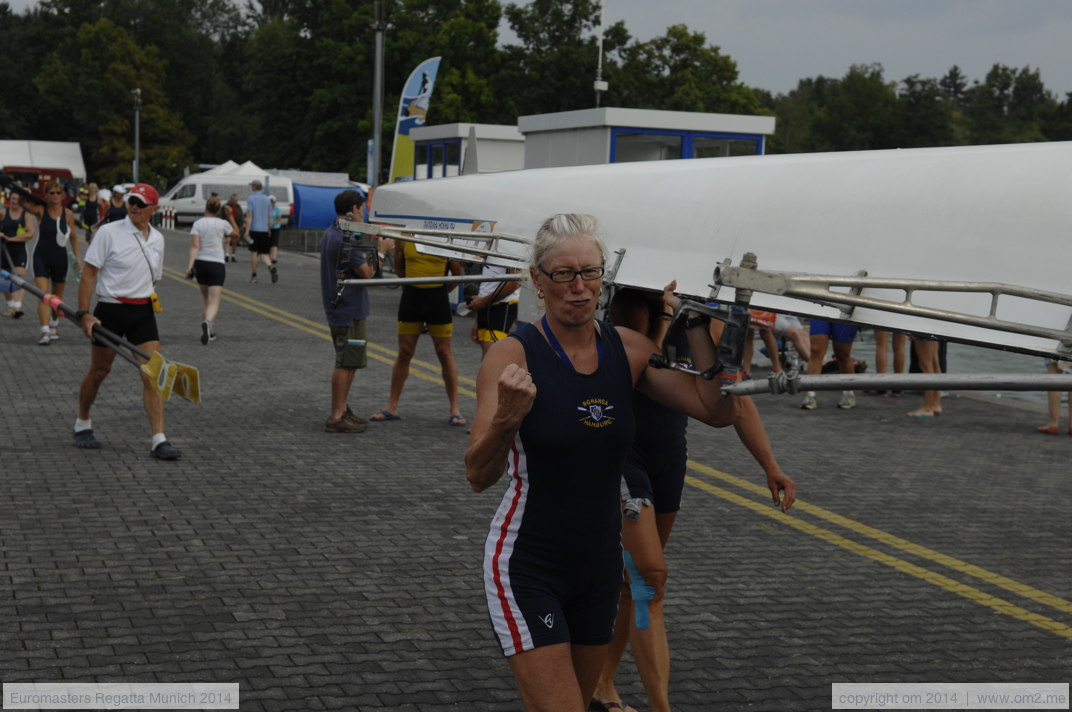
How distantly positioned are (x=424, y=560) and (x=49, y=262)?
11.2m

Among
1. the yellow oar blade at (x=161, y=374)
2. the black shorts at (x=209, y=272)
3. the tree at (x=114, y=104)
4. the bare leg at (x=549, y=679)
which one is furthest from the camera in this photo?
the tree at (x=114, y=104)

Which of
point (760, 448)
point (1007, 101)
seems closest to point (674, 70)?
point (760, 448)

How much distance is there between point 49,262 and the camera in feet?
53.5

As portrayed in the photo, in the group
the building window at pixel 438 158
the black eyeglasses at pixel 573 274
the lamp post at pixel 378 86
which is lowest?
the black eyeglasses at pixel 573 274

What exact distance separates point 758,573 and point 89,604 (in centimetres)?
338

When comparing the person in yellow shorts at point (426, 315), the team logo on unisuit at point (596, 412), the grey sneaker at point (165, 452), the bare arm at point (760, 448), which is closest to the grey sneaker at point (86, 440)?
the grey sneaker at point (165, 452)

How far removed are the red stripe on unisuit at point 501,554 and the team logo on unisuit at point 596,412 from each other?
217 mm

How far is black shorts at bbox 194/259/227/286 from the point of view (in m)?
16.7

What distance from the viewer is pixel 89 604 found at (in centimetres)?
591

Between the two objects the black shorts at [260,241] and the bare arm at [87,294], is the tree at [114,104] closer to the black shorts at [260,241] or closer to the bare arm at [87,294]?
the black shorts at [260,241]

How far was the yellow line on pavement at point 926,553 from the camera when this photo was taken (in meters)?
6.61

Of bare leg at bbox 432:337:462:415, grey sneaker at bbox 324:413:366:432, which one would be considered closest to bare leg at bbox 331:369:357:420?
grey sneaker at bbox 324:413:366:432

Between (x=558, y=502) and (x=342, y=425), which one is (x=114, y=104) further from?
(x=558, y=502)

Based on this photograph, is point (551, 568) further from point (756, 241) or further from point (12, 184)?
point (12, 184)
